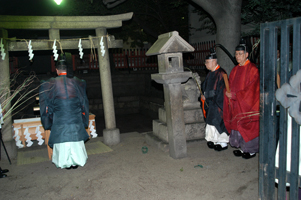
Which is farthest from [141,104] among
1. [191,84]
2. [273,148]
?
[273,148]

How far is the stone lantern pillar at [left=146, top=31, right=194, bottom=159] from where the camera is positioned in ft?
16.0

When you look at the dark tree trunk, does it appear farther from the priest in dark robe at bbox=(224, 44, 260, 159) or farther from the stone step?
the stone step

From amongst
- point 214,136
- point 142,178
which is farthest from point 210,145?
point 142,178

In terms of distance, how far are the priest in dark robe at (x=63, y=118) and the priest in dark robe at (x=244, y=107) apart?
3.03 m

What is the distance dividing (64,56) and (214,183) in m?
3.75

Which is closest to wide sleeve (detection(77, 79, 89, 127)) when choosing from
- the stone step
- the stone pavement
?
the stone pavement

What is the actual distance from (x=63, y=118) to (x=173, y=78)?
2.26 metres

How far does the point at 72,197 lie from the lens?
12.7ft

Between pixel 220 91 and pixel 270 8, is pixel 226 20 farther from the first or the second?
pixel 220 91

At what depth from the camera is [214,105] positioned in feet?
17.7

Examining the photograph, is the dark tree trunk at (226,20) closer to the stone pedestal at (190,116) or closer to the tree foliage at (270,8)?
the tree foliage at (270,8)

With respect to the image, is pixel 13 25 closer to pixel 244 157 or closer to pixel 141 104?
pixel 244 157

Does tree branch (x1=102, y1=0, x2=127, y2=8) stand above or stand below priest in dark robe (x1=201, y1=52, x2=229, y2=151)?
above

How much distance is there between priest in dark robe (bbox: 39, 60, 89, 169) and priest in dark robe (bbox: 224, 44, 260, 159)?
3.03 metres
